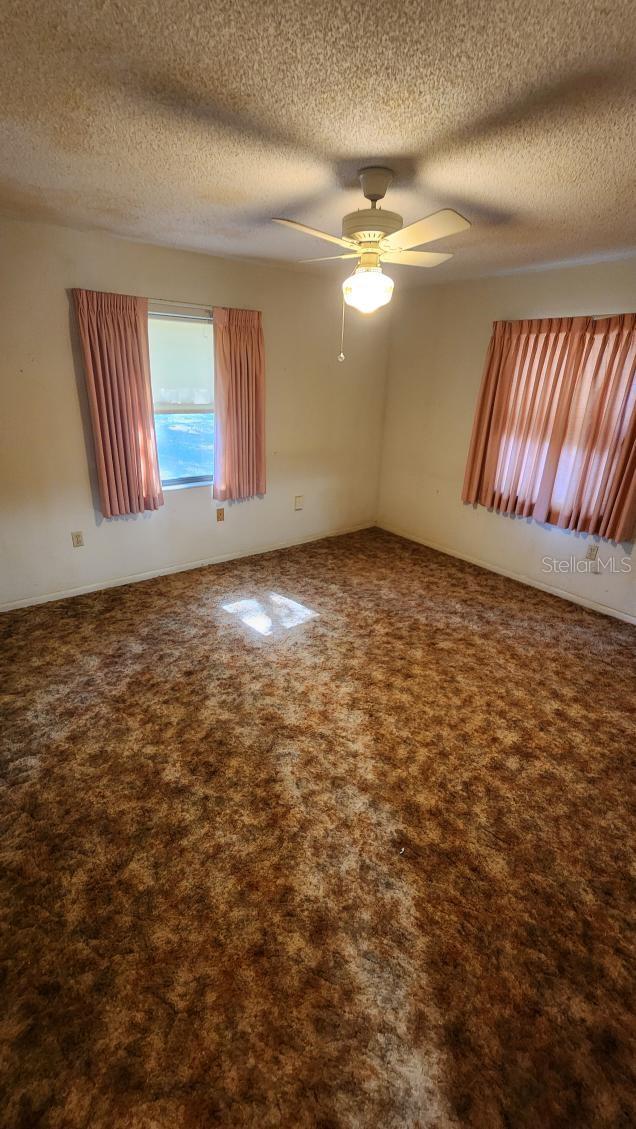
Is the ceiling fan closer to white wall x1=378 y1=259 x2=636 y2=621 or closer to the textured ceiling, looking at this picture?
Answer: the textured ceiling

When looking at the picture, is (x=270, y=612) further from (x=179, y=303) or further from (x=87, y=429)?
(x=179, y=303)

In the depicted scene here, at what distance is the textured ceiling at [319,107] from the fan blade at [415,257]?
0.75 feet

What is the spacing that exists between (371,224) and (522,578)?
3.14 meters

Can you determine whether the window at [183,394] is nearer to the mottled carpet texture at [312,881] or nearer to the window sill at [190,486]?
the window sill at [190,486]

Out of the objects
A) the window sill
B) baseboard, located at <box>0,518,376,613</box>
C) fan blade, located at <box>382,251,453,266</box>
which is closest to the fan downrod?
fan blade, located at <box>382,251,453,266</box>

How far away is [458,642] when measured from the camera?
329 centimetres

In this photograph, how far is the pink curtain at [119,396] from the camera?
3.13 metres

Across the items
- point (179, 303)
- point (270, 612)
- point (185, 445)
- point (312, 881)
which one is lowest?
point (312, 881)

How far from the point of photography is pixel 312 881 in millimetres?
1731

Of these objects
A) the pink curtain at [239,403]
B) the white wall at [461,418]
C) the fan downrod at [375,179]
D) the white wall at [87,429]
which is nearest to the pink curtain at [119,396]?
the white wall at [87,429]

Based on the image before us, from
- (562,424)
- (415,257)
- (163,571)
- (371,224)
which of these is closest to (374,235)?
Result: (371,224)

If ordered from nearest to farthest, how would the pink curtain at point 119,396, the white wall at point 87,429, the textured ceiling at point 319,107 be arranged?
1. the textured ceiling at point 319,107
2. the white wall at point 87,429
3. the pink curtain at point 119,396

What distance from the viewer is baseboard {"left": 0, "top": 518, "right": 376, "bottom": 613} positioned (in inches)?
138

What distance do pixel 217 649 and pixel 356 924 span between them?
5.84ft
